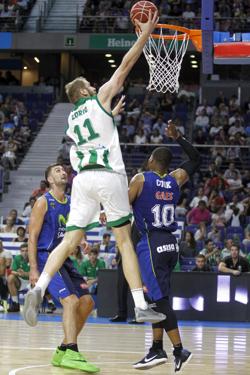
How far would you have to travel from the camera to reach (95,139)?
6.93 m

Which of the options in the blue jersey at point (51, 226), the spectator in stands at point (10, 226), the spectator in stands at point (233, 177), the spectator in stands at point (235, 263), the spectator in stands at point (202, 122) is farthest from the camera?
the spectator in stands at point (202, 122)

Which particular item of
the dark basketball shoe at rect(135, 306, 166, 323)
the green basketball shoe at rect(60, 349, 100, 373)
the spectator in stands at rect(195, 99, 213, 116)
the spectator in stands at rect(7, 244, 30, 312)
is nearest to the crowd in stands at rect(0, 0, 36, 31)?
the spectator in stands at rect(195, 99, 213, 116)

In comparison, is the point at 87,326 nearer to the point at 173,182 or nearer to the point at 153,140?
the point at 173,182

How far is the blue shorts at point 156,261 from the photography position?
770 cm

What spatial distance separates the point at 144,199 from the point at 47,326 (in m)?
5.36

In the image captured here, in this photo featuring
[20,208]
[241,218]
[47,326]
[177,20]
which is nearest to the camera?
[47,326]

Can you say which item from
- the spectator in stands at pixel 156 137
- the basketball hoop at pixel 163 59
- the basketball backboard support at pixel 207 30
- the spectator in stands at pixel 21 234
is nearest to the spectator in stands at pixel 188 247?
the spectator in stands at pixel 21 234

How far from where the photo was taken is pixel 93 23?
30.5m

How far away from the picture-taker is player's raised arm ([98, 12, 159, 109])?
675cm

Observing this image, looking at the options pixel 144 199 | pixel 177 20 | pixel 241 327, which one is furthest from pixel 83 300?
pixel 177 20

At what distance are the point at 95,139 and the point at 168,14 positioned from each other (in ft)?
77.4

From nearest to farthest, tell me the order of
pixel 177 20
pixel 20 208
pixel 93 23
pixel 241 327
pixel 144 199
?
pixel 144 199 < pixel 241 327 < pixel 20 208 < pixel 177 20 < pixel 93 23

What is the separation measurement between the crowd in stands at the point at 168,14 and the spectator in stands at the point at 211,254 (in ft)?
40.4

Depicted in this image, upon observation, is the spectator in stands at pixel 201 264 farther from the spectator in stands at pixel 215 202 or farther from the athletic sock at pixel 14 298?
the spectator in stands at pixel 215 202
